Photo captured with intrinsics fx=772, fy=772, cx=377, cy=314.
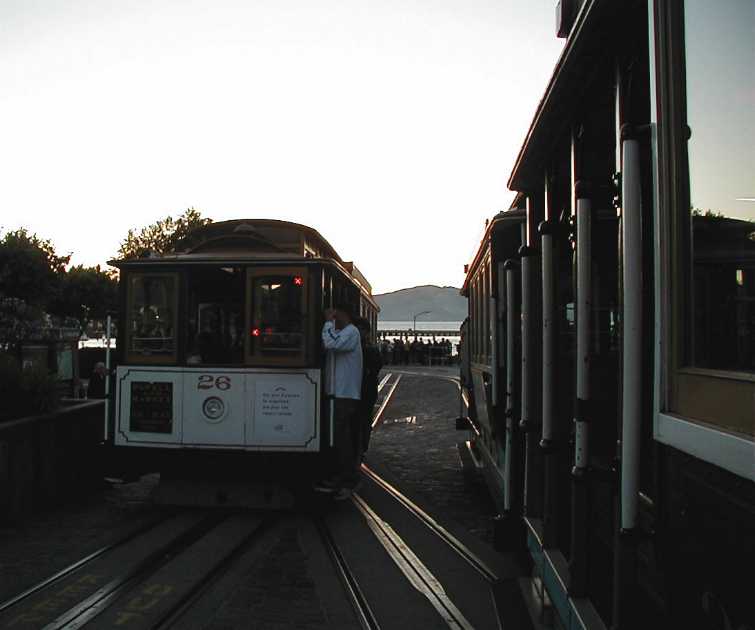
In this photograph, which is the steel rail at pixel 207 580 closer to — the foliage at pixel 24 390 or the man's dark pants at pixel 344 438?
the man's dark pants at pixel 344 438

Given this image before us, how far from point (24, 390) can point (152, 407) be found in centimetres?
123

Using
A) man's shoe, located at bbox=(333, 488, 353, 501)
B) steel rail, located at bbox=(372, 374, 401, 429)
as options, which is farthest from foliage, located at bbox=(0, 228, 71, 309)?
man's shoe, located at bbox=(333, 488, 353, 501)

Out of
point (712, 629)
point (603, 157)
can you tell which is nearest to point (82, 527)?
point (603, 157)

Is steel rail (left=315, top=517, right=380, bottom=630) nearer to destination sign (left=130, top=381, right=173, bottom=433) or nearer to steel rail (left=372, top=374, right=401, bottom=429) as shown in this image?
destination sign (left=130, top=381, right=173, bottom=433)

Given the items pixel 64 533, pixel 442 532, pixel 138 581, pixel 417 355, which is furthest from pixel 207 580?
pixel 417 355

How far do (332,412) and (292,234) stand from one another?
2.37m

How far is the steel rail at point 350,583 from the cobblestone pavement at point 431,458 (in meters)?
1.36

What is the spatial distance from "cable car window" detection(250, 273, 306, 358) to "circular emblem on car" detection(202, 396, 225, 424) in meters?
0.60

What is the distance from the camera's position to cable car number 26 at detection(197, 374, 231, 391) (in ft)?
25.2

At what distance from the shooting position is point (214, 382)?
768cm

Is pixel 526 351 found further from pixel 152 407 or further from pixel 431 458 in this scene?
pixel 431 458

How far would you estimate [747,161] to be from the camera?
1778mm

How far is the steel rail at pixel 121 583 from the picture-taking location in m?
4.53

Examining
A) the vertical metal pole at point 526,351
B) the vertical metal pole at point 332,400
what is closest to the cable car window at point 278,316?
the vertical metal pole at point 332,400
